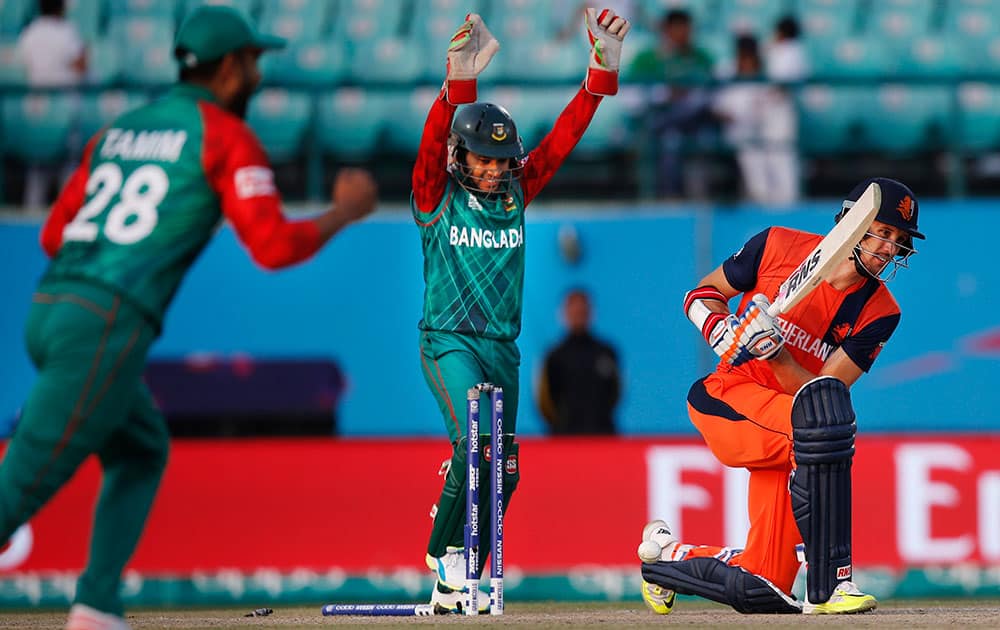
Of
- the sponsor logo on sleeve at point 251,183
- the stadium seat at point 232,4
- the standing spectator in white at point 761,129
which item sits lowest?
the sponsor logo on sleeve at point 251,183

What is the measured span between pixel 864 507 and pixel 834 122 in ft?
12.7

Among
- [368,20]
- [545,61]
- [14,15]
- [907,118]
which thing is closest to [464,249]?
[545,61]

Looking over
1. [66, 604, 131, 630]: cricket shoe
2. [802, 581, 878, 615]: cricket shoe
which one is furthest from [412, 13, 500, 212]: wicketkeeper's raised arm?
[66, 604, 131, 630]: cricket shoe

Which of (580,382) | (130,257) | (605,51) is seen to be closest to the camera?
(130,257)

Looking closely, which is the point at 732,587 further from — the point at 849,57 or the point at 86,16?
the point at 86,16

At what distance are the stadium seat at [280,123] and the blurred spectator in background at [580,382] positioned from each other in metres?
2.96

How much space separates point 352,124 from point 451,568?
6676 millimetres

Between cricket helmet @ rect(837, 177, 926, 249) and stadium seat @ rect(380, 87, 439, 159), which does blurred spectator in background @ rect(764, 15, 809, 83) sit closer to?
stadium seat @ rect(380, 87, 439, 159)

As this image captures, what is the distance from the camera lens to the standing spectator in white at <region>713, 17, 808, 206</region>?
12.7m

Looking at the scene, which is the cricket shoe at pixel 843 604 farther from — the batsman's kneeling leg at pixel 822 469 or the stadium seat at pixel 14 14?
the stadium seat at pixel 14 14

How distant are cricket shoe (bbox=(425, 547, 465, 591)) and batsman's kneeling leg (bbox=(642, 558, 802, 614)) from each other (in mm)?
948

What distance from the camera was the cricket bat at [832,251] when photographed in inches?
263

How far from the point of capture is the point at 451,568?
7.36 meters

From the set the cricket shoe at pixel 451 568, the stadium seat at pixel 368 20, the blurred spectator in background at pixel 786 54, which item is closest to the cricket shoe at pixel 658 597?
the cricket shoe at pixel 451 568
